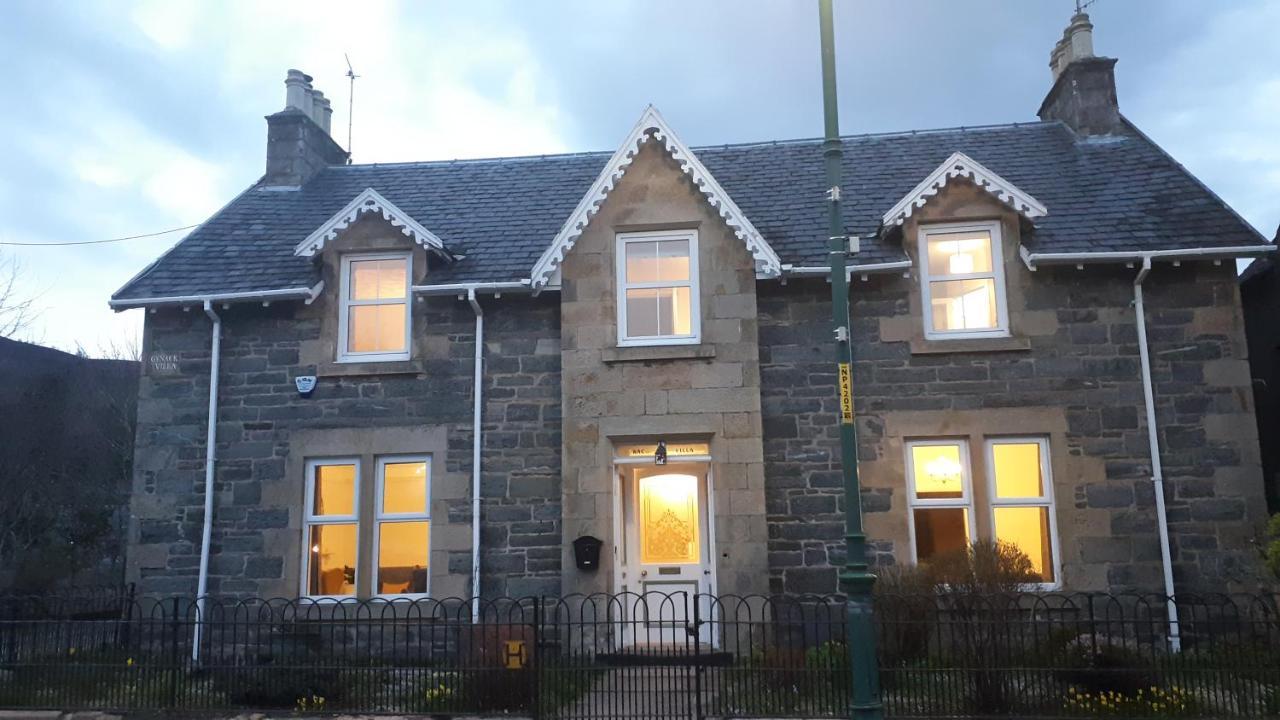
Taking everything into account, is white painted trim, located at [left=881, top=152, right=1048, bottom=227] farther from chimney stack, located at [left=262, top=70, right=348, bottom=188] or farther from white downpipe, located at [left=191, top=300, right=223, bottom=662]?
chimney stack, located at [left=262, top=70, right=348, bottom=188]

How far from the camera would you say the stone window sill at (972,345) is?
1289 centimetres

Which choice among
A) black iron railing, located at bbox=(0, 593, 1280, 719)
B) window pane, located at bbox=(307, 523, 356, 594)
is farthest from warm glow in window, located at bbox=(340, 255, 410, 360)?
black iron railing, located at bbox=(0, 593, 1280, 719)

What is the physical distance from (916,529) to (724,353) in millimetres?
3587

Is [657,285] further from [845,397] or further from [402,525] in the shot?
[845,397]

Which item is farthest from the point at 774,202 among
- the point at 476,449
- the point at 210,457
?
the point at 210,457

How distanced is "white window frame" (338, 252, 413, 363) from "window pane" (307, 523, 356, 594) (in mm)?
A: 2502

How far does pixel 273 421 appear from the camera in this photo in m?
13.8

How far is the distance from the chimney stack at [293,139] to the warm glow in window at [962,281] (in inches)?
440

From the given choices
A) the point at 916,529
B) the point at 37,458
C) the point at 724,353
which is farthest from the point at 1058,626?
the point at 37,458

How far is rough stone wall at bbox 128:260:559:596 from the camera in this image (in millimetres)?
13133

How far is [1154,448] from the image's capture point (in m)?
12.4

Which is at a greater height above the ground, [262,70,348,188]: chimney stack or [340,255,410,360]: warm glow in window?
[262,70,348,188]: chimney stack

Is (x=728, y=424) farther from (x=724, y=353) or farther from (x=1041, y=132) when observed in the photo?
(x=1041, y=132)

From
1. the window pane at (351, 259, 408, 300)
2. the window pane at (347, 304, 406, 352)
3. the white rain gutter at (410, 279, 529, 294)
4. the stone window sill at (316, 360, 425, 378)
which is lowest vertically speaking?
the stone window sill at (316, 360, 425, 378)
